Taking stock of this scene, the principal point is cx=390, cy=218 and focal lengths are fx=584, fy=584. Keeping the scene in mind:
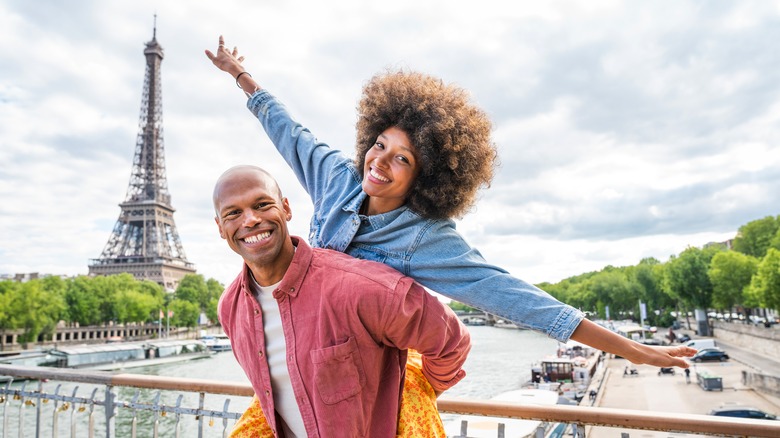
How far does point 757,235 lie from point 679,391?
1336 inches

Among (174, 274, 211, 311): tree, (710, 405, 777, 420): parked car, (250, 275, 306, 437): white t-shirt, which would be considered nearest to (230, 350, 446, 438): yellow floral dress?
(250, 275, 306, 437): white t-shirt

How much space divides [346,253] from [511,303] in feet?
2.02

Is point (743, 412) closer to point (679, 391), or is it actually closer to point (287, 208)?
point (679, 391)

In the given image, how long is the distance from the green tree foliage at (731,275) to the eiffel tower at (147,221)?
182ft

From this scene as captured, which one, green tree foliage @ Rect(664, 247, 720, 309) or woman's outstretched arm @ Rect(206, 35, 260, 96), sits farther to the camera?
green tree foliage @ Rect(664, 247, 720, 309)

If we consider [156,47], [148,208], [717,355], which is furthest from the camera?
[156,47]

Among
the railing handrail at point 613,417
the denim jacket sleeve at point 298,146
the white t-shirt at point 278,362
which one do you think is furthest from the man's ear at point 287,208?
the railing handrail at point 613,417

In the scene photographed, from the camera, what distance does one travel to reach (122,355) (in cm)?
3853

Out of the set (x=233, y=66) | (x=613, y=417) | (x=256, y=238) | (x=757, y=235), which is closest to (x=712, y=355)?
(x=757, y=235)

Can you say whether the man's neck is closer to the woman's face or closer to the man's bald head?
the man's bald head

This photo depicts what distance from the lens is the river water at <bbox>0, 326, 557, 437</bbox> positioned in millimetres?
17984

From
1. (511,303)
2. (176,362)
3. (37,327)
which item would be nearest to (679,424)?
(511,303)

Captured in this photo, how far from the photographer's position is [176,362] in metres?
39.4

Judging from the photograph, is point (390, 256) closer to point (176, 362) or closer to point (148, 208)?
point (176, 362)
